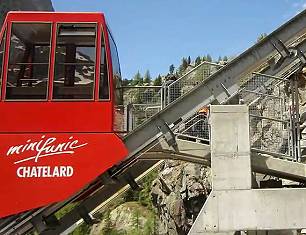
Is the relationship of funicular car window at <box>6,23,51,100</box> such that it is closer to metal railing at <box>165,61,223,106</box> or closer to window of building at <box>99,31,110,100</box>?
window of building at <box>99,31,110,100</box>

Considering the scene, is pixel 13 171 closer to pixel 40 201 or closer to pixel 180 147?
pixel 40 201

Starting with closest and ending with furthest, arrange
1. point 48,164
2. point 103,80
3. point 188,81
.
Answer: point 48,164 < point 103,80 < point 188,81

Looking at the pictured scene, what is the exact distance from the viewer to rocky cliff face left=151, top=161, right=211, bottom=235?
2522 centimetres

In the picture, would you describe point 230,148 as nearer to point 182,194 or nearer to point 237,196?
point 237,196

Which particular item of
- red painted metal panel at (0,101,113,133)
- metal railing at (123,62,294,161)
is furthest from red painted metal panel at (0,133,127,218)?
metal railing at (123,62,294,161)

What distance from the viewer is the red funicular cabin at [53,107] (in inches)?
309

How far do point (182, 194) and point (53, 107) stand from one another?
19.3 meters

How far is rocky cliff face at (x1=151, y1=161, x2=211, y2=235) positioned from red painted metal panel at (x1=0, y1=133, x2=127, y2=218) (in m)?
17.1

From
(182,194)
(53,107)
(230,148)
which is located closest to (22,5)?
(182,194)

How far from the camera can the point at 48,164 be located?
7902mm

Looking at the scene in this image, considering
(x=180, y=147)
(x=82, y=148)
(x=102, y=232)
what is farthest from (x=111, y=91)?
(x=102, y=232)

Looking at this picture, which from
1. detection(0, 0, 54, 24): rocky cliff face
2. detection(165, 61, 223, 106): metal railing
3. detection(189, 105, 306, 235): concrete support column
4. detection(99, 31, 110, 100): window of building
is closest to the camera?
detection(189, 105, 306, 235): concrete support column

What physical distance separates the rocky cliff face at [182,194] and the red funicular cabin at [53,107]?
17182mm

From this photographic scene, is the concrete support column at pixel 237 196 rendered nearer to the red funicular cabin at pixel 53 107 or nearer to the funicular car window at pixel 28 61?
the red funicular cabin at pixel 53 107
